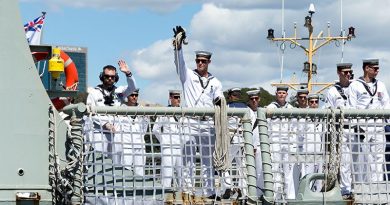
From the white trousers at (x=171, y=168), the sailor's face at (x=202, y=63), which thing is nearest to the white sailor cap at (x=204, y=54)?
the sailor's face at (x=202, y=63)

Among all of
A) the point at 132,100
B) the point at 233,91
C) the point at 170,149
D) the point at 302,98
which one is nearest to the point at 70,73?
the point at 132,100

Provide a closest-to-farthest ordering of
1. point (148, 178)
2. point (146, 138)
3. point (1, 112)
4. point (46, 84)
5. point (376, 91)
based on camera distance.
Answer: point (1, 112) < point (148, 178) < point (46, 84) < point (146, 138) < point (376, 91)

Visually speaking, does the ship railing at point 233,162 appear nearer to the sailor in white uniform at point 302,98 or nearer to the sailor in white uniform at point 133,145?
the sailor in white uniform at point 133,145

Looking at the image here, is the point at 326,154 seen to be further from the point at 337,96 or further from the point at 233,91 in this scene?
the point at 233,91

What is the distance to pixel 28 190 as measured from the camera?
22.7 feet

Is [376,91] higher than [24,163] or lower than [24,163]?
higher

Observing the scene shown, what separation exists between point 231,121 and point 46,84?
1.67m

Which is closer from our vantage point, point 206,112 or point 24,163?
point 24,163

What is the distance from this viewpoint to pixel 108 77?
10.4 metres

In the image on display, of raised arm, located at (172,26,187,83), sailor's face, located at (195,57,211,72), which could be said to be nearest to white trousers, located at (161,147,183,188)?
raised arm, located at (172,26,187,83)

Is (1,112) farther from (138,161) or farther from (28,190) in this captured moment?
(138,161)

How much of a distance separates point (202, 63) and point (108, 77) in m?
1.15

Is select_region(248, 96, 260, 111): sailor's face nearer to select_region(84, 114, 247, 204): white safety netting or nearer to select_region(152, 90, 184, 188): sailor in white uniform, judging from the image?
select_region(152, 90, 184, 188): sailor in white uniform

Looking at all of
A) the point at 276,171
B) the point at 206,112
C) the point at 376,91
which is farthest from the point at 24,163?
the point at 376,91
